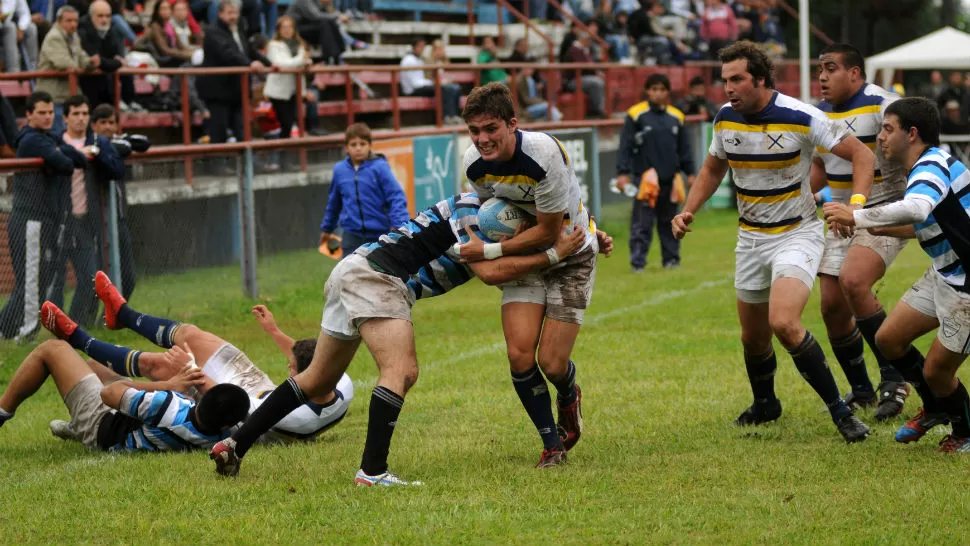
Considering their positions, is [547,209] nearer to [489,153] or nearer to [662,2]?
[489,153]

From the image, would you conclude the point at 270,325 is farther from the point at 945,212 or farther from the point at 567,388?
the point at 945,212

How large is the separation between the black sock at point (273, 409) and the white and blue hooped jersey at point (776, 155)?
2674 mm

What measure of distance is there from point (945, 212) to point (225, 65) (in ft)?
34.6

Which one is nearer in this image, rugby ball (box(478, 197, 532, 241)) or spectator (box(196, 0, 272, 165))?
rugby ball (box(478, 197, 532, 241))

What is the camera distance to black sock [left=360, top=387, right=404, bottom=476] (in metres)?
6.13

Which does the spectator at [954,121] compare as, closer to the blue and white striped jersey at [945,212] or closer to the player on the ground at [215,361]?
the blue and white striped jersey at [945,212]

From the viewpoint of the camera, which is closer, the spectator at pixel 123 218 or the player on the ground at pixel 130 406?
the player on the ground at pixel 130 406

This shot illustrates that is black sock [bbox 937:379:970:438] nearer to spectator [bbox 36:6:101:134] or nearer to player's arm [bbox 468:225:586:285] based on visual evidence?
player's arm [bbox 468:225:586:285]

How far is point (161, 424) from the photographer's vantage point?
23.5ft

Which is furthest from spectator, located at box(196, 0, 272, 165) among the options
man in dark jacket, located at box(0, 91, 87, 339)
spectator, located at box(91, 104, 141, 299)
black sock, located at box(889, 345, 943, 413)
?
black sock, located at box(889, 345, 943, 413)

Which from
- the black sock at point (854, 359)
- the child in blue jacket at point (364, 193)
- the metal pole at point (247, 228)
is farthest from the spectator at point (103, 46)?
the black sock at point (854, 359)

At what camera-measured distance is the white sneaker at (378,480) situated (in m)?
6.18

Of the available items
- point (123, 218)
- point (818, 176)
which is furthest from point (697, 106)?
point (818, 176)

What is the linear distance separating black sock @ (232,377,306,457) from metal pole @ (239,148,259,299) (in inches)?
268
